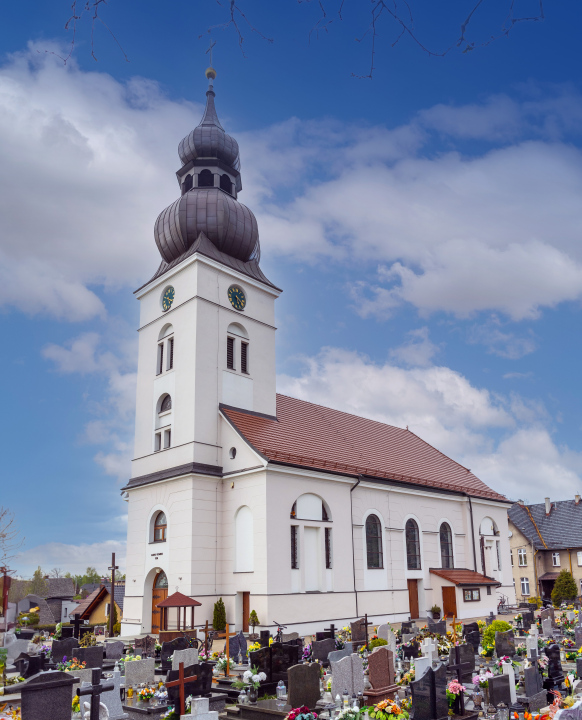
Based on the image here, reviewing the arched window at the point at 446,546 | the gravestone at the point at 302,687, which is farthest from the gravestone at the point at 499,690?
the arched window at the point at 446,546

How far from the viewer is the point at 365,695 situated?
36.9 ft

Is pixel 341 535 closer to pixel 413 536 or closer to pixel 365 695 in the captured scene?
pixel 413 536

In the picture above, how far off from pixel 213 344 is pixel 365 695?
17763 millimetres

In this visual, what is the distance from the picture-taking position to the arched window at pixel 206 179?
30.4m

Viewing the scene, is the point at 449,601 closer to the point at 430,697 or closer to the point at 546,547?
the point at 546,547

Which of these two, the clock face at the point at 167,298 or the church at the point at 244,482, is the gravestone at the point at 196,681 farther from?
the clock face at the point at 167,298

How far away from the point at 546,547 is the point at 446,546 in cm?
1911

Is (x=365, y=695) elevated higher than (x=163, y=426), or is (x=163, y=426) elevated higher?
(x=163, y=426)

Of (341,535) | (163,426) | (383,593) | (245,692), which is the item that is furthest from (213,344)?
(245,692)

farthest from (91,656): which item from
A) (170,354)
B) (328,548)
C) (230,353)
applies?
(230,353)

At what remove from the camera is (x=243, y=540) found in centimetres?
2419

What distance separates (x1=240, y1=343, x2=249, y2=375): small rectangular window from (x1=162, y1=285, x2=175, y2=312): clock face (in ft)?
12.2

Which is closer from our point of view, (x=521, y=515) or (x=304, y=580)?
(x=304, y=580)

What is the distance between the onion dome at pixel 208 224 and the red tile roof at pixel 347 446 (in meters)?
7.82
